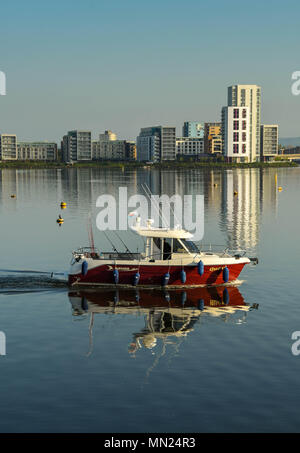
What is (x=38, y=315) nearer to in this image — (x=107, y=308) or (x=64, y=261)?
(x=107, y=308)

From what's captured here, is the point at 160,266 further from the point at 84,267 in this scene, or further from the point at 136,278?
the point at 84,267

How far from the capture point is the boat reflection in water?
3722cm

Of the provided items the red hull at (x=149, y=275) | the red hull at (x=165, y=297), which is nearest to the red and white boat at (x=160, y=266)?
the red hull at (x=149, y=275)

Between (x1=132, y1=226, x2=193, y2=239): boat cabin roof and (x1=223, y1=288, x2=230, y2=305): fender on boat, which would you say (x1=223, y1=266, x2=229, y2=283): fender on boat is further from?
(x1=132, y1=226, x2=193, y2=239): boat cabin roof

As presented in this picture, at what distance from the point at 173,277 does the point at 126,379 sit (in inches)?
717

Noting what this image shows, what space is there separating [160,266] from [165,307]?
4.58 meters

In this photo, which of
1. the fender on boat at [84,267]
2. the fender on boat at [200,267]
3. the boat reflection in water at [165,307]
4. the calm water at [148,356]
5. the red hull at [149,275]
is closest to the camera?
the calm water at [148,356]

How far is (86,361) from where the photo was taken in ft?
103

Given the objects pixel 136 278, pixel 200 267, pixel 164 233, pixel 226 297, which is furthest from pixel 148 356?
pixel 164 233

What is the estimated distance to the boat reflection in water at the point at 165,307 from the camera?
122 ft

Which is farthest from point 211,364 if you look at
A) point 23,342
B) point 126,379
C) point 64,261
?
point 64,261

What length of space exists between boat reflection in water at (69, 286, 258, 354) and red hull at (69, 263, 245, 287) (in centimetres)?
63

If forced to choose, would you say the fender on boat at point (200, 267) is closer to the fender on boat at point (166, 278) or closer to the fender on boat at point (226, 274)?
→ the fender on boat at point (226, 274)

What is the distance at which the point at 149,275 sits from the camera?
46594 mm
